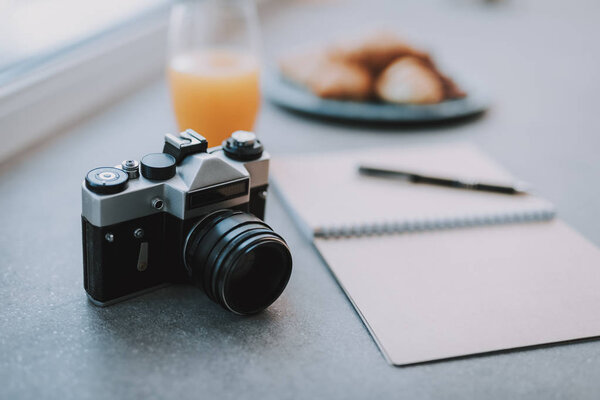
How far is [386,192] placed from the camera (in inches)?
27.9

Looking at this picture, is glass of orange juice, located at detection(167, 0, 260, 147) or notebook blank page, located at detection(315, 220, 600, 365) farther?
glass of orange juice, located at detection(167, 0, 260, 147)

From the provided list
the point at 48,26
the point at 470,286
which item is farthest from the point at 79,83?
the point at 470,286

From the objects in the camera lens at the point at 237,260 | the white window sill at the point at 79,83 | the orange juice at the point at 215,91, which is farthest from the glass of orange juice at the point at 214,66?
the camera lens at the point at 237,260

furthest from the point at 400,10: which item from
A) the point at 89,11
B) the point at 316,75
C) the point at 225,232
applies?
the point at 225,232

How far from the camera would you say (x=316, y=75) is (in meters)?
0.93

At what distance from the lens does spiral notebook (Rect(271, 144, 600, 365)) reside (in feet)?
1.66

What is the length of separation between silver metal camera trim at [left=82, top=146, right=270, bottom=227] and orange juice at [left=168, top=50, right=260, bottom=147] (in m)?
0.22

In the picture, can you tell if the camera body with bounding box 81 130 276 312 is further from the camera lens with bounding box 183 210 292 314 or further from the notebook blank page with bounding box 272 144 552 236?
the notebook blank page with bounding box 272 144 552 236

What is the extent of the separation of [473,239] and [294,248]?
176 millimetres

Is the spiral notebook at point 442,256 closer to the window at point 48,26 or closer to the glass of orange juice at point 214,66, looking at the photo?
the glass of orange juice at point 214,66

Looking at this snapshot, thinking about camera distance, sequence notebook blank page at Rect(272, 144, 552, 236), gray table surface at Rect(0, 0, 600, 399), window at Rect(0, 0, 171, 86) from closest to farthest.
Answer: gray table surface at Rect(0, 0, 600, 399) → notebook blank page at Rect(272, 144, 552, 236) → window at Rect(0, 0, 171, 86)

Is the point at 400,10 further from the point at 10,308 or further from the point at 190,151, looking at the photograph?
the point at 10,308

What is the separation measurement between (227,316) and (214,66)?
348mm

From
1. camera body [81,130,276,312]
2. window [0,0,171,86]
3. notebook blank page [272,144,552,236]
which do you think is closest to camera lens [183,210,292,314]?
camera body [81,130,276,312]
